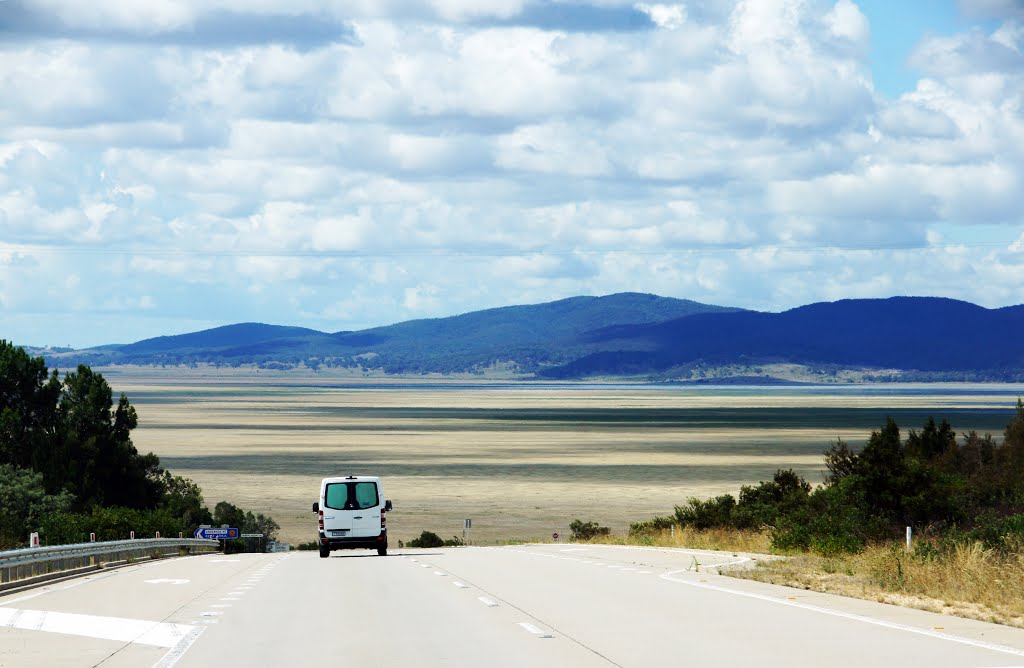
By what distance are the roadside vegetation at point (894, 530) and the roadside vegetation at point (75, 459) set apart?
2171 centimetres

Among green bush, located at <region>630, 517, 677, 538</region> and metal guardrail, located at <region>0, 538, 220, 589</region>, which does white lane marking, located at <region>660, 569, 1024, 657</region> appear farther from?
green bush, located at <region>630, 517, 677, 538</region>

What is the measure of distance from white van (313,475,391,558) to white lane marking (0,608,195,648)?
59.6 ft

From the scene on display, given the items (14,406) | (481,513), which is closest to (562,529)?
(481,513)

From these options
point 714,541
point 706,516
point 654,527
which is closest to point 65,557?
point 714,541

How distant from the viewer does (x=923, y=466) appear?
4091 cm

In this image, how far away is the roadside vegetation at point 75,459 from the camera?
67.4 meters

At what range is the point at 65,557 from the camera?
28359mm

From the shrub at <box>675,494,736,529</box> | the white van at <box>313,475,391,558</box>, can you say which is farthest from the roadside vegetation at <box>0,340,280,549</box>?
the white van at <box>313,475,391,558</box>

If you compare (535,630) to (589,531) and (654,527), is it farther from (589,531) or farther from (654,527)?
(589,531)

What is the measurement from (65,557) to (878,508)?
2142 centimetres

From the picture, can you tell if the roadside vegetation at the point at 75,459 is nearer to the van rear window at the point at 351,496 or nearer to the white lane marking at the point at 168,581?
the van rear window at the point at 351,496

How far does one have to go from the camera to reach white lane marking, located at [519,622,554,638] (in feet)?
50.8

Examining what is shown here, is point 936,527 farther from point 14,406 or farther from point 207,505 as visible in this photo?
point 207,505

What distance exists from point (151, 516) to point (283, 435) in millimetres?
112916
